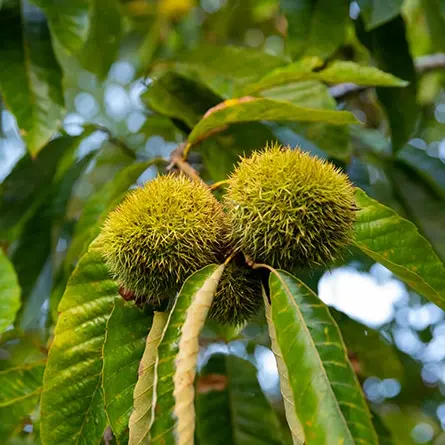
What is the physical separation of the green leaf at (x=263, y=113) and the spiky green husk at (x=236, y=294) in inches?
13.0

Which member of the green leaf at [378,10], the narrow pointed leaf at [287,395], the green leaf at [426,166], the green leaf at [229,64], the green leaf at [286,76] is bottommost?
the green leaf at [426,166]

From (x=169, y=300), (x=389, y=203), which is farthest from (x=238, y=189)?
(x=389, y=203)

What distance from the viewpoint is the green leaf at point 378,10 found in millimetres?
1629

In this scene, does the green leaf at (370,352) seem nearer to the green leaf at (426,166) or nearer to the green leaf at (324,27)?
the green leaf at (426,166)

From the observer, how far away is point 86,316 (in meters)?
1.15

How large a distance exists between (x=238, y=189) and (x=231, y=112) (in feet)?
0.82

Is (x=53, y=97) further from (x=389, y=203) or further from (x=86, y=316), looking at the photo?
(x=389, y=203)

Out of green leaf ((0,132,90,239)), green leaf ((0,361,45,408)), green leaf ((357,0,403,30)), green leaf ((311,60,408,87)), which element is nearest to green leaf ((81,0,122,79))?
green leaf ((0,132,90,239))

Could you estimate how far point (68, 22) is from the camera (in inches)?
66.7

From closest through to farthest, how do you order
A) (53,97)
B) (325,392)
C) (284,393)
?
(325,392), (284,393), (53,97)

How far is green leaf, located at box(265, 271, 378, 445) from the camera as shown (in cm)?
82

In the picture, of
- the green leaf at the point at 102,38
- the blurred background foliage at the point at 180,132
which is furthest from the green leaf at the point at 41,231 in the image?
the green leaf at the point at 102,38

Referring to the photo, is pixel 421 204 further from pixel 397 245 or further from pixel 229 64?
pixel 397 245

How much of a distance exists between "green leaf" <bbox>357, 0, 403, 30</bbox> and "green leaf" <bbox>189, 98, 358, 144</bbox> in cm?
49
